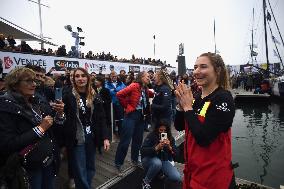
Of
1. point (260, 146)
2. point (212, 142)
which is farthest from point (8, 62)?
point (260, 146)

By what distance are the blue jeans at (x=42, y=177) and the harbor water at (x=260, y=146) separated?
7.40 m

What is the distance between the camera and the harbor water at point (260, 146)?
30.5 feet

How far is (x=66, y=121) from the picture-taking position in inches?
154

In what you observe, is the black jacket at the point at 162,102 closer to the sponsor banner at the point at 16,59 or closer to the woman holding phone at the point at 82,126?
the woman holding phone at the point at 82,126

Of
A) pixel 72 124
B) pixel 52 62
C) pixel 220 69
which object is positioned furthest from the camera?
pixel 52 62

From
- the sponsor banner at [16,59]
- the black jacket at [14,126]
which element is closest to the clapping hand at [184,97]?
the black jacket at [14,126]

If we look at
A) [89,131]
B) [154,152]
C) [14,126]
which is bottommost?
[154,152]

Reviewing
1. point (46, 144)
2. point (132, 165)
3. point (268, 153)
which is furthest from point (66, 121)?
point (268, 153)

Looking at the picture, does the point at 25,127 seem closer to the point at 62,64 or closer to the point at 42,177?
the point at 42,177

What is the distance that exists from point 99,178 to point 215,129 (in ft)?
13.6

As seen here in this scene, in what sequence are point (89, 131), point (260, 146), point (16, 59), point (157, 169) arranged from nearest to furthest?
point (89, 131) → point (157, 169) → point (16, 59) → point (260, 146)

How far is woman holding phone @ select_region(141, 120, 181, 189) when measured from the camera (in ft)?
17.1

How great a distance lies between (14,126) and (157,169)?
314 cm

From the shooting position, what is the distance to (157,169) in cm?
521
